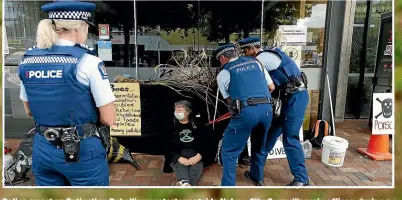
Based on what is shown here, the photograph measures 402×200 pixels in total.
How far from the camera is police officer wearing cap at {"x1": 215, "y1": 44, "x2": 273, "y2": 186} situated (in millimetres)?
2635

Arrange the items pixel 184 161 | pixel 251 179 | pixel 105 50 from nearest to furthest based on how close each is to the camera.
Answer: pixel 184 161
pixel 251 179
pixel 105 50

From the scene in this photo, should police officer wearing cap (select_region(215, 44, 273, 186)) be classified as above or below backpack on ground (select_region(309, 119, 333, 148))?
above

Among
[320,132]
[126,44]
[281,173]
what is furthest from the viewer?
[126,44]

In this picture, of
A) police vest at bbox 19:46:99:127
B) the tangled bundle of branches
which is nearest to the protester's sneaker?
the tangled bundle of branches

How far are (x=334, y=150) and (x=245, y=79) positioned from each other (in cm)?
152

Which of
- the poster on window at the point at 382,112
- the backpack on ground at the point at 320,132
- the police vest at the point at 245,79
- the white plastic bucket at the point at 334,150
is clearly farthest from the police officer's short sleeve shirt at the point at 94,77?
the backpack on ground at the point at 320,132

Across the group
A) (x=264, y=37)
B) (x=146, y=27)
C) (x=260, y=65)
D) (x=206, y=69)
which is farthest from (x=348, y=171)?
(x=146, y=27)

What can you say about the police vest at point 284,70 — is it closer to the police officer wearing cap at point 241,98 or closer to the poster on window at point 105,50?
the police officer wearing cap at point 241,98

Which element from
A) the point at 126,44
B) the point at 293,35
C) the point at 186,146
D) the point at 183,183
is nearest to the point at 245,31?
the point at 293,35

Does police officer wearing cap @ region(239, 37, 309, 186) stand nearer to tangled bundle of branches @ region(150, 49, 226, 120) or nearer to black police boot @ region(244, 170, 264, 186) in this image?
black police boot @ region(244, 170, 264, 186)

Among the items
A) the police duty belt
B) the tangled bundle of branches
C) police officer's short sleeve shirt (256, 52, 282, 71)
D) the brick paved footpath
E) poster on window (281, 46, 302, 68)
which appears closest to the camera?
the police duty belt

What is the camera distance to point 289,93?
2.97 m


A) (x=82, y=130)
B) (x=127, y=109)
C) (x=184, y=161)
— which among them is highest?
(x=82, y=130)

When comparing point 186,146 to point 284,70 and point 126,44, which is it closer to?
point 284,70
